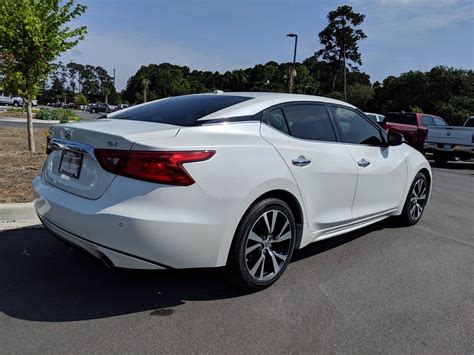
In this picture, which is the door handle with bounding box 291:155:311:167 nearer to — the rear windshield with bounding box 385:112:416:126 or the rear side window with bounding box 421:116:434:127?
the rear windshield with bounding box 385:112:416:126

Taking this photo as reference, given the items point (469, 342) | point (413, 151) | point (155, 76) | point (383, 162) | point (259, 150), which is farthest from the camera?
point (155, 76)

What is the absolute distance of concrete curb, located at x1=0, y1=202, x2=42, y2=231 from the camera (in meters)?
5.06

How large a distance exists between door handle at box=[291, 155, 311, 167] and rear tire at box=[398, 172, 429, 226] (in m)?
2.30

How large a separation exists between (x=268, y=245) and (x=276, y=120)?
3.43ft

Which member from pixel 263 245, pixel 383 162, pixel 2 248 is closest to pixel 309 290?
pixel 263 245

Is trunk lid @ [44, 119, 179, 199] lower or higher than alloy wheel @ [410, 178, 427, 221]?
higher

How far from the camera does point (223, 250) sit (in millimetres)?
3117

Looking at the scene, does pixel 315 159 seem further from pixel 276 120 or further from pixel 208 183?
pixel 208 183

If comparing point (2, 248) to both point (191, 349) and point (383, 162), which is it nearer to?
point (191, 349)

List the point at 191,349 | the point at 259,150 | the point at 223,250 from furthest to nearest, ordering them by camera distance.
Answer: the point at 259,150, the point at 223,250, the point at 191,349

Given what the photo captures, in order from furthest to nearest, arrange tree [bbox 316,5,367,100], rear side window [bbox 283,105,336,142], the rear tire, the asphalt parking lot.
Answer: tree [bbox 316,5,367,100]
the rear tire
rear side window [bbox 283,105,336,142]
the asphalt parking lot

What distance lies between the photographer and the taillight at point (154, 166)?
2.85 m

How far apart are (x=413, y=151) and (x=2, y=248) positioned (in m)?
4.80

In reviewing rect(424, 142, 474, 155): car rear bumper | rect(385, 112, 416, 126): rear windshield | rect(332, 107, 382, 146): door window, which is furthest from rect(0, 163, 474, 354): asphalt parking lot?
rect(385, 112, 416, 126): rear windshield
